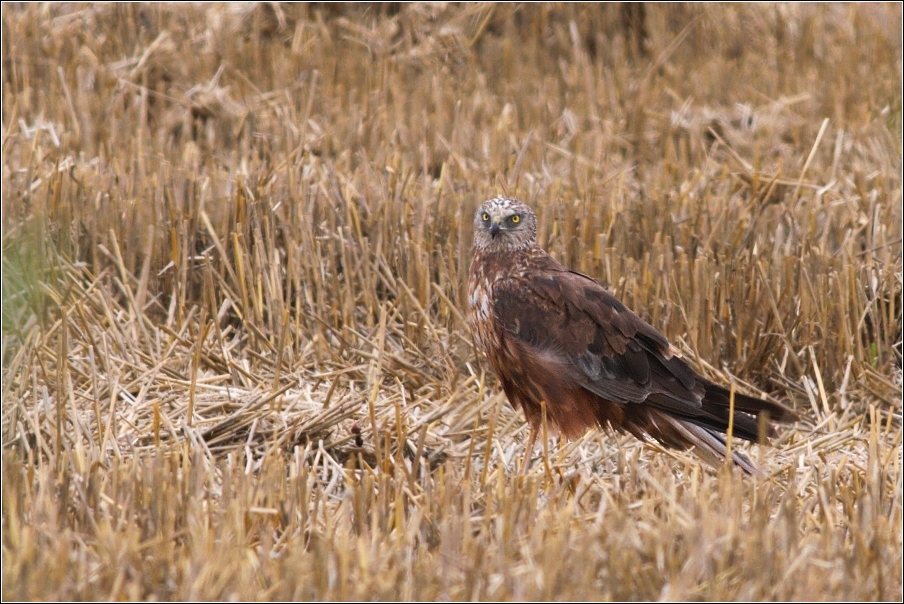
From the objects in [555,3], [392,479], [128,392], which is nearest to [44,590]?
[392,479]

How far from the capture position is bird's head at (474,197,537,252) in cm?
409

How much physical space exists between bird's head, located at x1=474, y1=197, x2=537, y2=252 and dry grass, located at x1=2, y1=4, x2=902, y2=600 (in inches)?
18.3

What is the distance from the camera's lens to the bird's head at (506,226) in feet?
13.4

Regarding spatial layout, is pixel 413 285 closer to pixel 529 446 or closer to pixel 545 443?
pixel 529 446

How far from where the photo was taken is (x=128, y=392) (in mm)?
4184

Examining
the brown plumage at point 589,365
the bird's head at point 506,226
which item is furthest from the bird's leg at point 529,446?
the bird's head at point 506,226

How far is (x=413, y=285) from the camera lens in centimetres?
500

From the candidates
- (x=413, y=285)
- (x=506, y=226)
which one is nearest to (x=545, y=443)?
(x=506, y=226)

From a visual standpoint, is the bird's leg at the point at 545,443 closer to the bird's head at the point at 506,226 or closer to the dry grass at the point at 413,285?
the dry grass at the point at 413,285

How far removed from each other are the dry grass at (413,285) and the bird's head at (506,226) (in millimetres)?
465

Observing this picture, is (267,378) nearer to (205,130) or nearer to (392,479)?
(392,479)

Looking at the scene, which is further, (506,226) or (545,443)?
(506,226)

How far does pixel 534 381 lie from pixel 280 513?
113cm

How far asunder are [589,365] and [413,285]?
1231 mm
